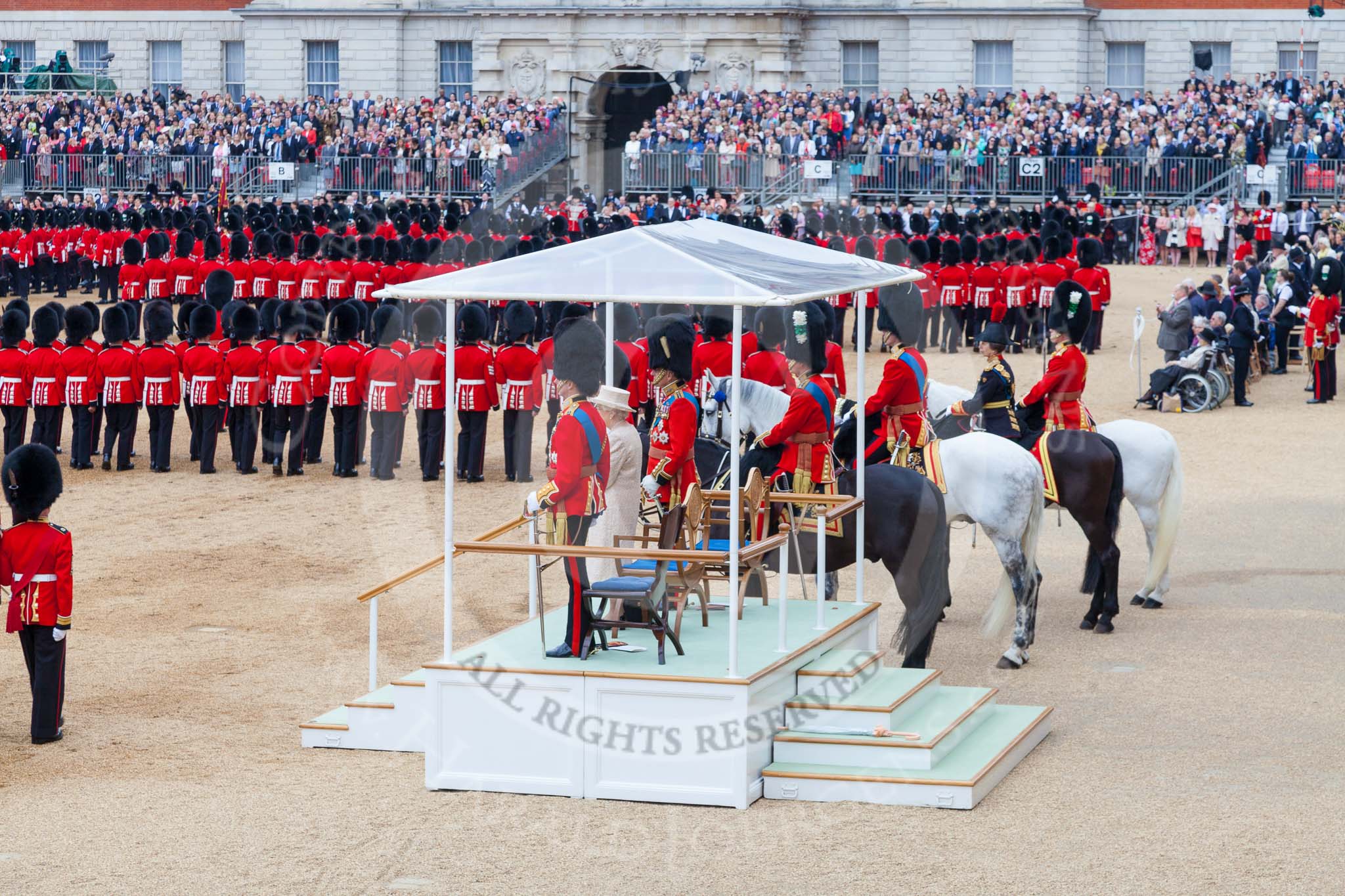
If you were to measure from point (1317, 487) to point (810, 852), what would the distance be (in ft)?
25.9

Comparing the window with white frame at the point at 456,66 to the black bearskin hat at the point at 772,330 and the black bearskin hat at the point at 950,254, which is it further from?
the black bearskin hat at the point at 772,330

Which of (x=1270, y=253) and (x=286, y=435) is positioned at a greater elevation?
(x=1270, y=253)

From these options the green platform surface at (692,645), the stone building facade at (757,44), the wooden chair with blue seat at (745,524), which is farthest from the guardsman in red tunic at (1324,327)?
the stone building facade at (757,44)

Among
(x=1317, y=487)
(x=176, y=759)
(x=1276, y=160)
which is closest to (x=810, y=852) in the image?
(x=176, y=759)

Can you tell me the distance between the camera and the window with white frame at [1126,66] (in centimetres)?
3475

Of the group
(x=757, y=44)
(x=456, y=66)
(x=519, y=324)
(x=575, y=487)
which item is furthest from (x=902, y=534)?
(x=456, y=66)

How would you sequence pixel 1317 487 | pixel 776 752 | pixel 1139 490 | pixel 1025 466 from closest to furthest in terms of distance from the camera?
pixel 776 752, pixel 1025 466, pixel 1139 490, pixel 1317 487

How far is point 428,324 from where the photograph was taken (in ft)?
45.8

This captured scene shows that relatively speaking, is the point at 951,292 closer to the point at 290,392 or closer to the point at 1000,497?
the point at 290,392

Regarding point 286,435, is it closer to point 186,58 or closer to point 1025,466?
point 1025,466

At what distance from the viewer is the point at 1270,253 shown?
21.9 meters

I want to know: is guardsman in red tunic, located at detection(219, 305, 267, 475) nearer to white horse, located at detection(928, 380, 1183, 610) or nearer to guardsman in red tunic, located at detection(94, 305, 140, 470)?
guardsman in red tunic, located at detection(94, 305, 140, 470)

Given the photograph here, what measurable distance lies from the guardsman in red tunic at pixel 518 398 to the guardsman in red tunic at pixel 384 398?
0.68 metres

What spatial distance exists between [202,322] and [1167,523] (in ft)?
24.8
